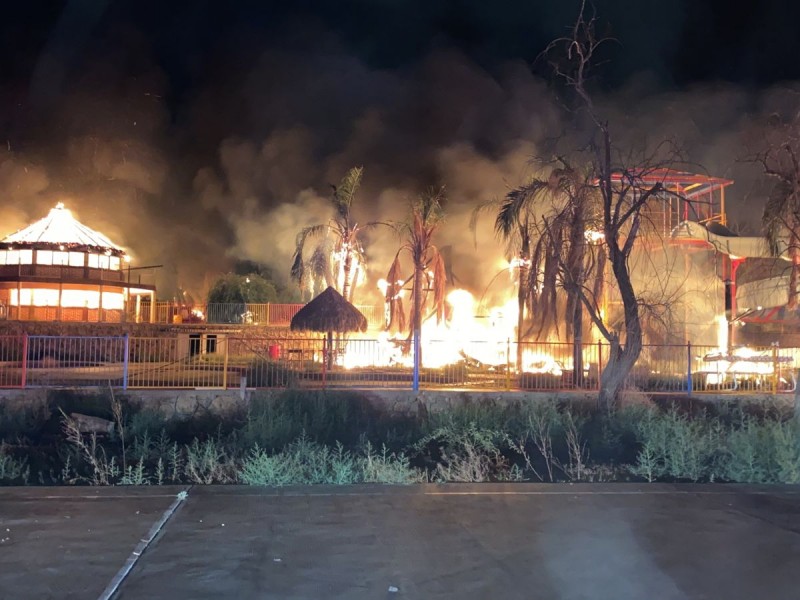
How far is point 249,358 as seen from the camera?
1556 centimetres

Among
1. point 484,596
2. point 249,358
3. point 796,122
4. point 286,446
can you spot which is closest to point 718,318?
point 796,122

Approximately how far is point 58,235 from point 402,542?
37.5m

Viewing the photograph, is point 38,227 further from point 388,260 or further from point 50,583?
point 50,583

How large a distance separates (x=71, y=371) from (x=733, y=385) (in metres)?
13.9

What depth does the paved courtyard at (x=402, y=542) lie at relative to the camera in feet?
16.4

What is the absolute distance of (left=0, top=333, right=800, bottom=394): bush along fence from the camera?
14930 millimetres

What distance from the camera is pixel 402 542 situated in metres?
6.00

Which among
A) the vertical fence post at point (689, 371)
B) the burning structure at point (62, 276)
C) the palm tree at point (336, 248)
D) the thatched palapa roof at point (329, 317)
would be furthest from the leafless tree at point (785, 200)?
the burning structure at point (62, 276)

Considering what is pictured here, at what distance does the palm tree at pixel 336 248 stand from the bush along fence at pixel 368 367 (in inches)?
490

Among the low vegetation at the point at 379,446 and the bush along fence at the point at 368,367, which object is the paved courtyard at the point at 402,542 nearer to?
the low vegetation at the point at 379,446

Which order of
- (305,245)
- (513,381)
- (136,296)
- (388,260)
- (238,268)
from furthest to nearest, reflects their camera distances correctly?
(238,268) < (136,296) < (388,260) < (305,245) < (513,381)

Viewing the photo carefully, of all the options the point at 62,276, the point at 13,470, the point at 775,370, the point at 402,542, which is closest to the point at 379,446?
the point at 13,470

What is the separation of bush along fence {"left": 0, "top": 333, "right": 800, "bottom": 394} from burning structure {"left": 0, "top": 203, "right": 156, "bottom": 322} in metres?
21.1

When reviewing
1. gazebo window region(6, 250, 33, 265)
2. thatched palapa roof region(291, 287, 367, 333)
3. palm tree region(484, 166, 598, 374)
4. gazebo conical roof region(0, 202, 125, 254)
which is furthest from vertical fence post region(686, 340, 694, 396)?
gazebo window region(6, 250, 33, 265)
